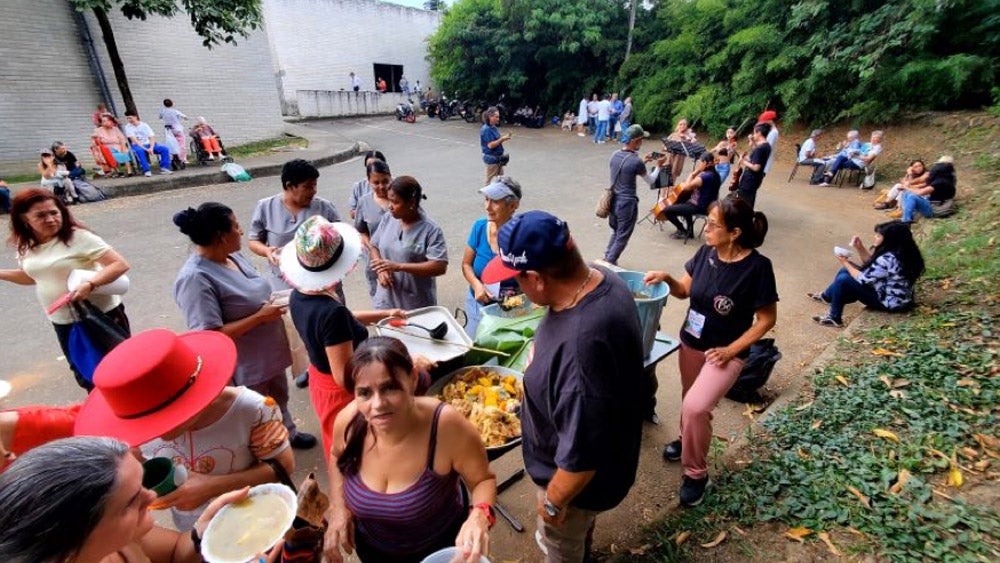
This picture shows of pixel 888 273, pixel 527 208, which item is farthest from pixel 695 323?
pixel 527 208

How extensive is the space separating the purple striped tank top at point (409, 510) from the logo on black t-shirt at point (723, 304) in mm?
2005

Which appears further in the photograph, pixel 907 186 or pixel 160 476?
pixel 907 186

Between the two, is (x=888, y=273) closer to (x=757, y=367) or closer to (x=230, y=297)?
(x=757, y=367)

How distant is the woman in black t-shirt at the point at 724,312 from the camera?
294 centimetres

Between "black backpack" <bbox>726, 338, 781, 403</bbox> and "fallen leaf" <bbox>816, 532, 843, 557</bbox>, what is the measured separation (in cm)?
163

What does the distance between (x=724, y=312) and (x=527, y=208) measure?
23.6 feet

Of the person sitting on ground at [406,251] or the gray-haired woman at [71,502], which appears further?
the person sitting on ground at [406,251]

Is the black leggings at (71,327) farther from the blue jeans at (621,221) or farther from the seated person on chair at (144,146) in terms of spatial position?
the seated person on chair at (144,146)

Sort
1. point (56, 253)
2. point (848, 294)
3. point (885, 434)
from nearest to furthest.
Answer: point (885, 434)
point (56, 253)
point (848, 294)

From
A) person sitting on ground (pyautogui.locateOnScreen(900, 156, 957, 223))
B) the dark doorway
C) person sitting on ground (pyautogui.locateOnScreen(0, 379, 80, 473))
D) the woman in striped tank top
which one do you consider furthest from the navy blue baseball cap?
the dark doorway

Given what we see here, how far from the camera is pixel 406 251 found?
12.5 ft

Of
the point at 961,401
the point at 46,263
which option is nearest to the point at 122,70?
the point at 46,263

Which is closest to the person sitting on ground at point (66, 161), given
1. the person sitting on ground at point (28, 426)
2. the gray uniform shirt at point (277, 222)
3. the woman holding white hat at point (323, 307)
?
the gray uniform shirt at point (277, 222)

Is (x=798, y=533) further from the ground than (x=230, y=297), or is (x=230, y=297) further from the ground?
(x=230, y=297)
